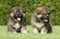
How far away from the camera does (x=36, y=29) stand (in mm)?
10883

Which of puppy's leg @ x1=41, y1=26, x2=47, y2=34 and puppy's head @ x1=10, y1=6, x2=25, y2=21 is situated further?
puppy's leg @ x1=41, y1=26, x2=47, y2=34

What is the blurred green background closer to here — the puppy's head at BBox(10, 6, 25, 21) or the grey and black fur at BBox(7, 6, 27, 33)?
the grey and black fur at BBox(7, 6, 27, 33)

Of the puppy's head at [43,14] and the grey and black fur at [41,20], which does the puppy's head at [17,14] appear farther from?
the puppy's head at [43,14]

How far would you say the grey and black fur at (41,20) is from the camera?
10.6 m

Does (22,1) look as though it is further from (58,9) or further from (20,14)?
(20,14)

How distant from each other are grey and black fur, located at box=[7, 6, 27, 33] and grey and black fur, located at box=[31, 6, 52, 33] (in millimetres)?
339

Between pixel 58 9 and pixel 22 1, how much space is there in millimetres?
1606

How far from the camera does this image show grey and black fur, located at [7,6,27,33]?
1068 centimetres

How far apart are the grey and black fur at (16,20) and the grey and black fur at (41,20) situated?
13.3 inches

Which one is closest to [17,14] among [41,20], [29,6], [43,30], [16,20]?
[16,20]

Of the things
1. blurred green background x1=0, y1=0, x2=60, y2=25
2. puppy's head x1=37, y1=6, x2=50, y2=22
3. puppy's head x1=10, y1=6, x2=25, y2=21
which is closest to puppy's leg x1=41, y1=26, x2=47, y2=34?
puppy's head x1=37, y1=6, x2=50, y2=22

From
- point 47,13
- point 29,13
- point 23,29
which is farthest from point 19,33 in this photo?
point 29,13

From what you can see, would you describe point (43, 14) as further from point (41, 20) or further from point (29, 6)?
point (29, 6)

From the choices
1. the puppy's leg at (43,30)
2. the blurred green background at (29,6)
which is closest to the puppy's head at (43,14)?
the puppy's leg at (43,30)
